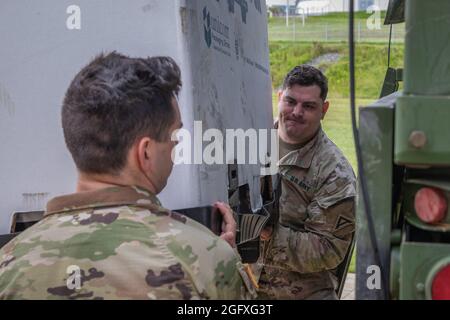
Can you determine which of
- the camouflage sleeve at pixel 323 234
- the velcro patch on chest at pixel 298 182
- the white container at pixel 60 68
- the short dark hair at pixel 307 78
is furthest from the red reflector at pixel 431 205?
the short dark hair at pixel 307 78

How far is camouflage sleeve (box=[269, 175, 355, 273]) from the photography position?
10.5 ft

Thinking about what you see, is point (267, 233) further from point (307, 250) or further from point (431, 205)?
point (431, 205)

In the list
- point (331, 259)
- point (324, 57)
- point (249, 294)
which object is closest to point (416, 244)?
point (249, 294)

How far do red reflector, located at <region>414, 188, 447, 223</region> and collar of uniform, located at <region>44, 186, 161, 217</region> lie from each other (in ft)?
2.11

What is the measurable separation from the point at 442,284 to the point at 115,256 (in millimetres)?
733

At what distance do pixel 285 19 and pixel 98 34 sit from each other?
8.26 m

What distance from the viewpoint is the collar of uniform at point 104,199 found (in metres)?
1.51

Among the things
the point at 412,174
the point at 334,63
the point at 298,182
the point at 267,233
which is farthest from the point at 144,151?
the point at 334,63

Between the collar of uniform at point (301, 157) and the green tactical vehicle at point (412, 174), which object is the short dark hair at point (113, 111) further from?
the collar of uniform at point (301, 157)

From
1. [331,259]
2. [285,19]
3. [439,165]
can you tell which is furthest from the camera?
[285,19]

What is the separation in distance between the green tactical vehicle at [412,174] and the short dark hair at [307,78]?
206 centimetres

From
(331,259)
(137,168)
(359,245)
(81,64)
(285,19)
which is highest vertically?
(285,19)
